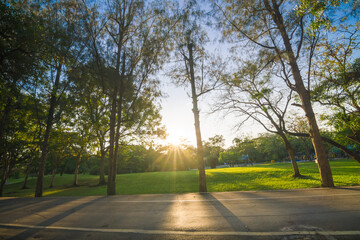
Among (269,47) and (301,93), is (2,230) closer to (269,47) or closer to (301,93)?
(301,93)

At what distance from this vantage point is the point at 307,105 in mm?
10359

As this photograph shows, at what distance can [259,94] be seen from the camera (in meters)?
14.0

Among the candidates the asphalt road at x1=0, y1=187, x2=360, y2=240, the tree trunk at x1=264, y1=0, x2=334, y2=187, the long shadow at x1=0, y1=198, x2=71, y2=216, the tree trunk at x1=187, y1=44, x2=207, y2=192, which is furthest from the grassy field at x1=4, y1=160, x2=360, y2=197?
the asphalt road at x1=0, y1=187, x2=360, y2=240

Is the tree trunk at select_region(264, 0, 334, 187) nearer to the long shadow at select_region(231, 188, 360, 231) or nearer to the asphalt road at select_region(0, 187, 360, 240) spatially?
the asphalt road at select_region(0, 187, 360, 240)

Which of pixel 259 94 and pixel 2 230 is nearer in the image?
pixel 2 230

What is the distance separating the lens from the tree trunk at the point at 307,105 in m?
9.48

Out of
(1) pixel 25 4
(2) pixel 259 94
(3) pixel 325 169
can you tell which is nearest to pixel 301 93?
(2) pixel 259 94

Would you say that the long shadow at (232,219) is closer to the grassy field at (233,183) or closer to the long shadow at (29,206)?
the grassy field at (233,183)

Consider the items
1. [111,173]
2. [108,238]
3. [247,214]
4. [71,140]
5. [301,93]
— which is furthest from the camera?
[71,140]

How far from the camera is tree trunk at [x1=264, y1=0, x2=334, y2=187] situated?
31.1 ft

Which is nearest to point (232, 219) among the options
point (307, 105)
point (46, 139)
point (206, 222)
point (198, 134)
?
point (206, 222)

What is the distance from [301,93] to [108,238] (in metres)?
13.0

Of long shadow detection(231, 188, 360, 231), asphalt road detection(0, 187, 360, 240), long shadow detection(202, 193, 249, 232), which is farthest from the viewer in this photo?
long shadow detection(202, 193, 249, 232)

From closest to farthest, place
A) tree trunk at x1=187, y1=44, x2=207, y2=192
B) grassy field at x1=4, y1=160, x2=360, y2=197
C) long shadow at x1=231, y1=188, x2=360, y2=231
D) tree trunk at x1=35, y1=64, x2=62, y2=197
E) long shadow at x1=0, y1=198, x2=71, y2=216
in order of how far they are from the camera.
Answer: long shadow at x1=231, y1=188, x2=360, y2=231 → long shadow at x1=0, y1=198, x2=71, y2=216 → tree trunk at x1=187, y1=44, x2=207, y2=192 → grassy field at x1=4, y1=160, x2=360, y2=197 → tree trunk at x1=35, y1=64, x2=62, y2=197
